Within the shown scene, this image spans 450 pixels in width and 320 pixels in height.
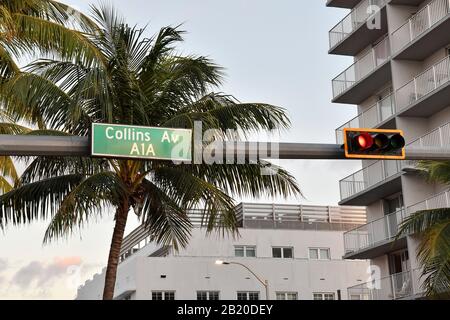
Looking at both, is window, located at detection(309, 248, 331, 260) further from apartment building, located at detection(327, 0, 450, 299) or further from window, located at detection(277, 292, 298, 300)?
apartment building, located at detection(327, 0, 450, 299)

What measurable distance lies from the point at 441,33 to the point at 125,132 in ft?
77.0

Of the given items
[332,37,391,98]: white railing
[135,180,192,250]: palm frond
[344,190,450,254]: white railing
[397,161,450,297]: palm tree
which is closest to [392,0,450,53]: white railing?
[332,37,391,98]: white railing

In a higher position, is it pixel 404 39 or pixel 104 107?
pixel 404 39

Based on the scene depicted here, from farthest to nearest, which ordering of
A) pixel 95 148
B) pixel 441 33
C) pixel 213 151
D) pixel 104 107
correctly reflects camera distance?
1. pixel 441 33
2. pixel 104 107
3. pixel 213 151
4. pixel 95 148

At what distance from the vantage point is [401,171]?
34156 millimetres

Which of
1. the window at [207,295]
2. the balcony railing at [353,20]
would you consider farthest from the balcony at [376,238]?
the window at [207,295]

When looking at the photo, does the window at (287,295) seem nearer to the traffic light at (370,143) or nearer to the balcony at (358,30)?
the balcony at (358,30)

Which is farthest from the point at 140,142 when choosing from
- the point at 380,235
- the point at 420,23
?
the point at 380,235

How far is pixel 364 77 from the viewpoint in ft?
121

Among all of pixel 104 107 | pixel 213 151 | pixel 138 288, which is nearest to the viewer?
pixel 213 151

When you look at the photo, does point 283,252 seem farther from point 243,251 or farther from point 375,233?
point 375,233

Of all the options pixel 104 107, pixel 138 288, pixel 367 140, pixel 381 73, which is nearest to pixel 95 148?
pixel 367 140

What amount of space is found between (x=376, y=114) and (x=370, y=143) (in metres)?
25.1

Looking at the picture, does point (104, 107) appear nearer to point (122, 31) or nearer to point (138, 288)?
point (122, 31)
